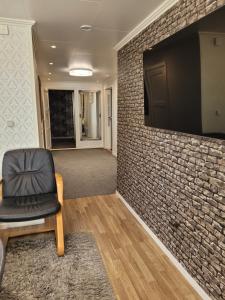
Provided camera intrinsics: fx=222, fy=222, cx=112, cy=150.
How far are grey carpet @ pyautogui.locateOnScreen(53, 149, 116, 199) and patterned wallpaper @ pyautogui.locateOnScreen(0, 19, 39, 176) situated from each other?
1.39m

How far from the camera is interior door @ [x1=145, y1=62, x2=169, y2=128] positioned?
75.2 inches

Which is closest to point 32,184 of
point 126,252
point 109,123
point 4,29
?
point 126,252

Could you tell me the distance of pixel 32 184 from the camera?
2389 mm

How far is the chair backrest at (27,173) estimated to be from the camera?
233 cm

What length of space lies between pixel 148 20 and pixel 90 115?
5.84 m

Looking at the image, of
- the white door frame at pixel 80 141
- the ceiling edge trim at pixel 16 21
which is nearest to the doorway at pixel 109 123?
the white door frame at pixel 80 141

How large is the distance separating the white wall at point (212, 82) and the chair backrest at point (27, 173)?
1.69 m

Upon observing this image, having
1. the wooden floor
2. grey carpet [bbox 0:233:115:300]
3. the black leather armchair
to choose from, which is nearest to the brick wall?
the wooden floor

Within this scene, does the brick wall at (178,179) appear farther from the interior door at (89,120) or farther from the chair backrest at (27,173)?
the interior door at (89,120)

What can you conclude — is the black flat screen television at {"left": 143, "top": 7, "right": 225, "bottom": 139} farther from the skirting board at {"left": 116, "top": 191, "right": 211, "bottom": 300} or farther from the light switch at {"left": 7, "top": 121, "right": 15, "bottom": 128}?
the light switch at {"left": 7, "top": 121, "right": 15, "bottom": 128}

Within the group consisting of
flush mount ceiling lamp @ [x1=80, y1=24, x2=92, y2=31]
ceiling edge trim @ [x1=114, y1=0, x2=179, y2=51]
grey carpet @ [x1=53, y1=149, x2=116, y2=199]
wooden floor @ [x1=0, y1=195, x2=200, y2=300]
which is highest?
flush mount ceiling lamp @ [x1=80, y1=24, x2=92, y2=31]

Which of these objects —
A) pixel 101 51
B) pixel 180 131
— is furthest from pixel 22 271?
pixel 101 51

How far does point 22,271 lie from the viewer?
1.89m

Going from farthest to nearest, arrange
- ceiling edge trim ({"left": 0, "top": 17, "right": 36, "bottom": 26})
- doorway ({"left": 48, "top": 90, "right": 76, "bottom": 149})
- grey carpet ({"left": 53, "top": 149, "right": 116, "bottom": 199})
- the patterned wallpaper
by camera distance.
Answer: doorway ({"left": 48, "top": 90, "right": 76, "bottom": 149}), grey carpet ({"left": 53, "top": 149, "right": 116, "bottom": 199}), the patterned wallpaper, ceiling edge trim ({"left": 0, "top": 17, "right": 36, "bottom": 26})
